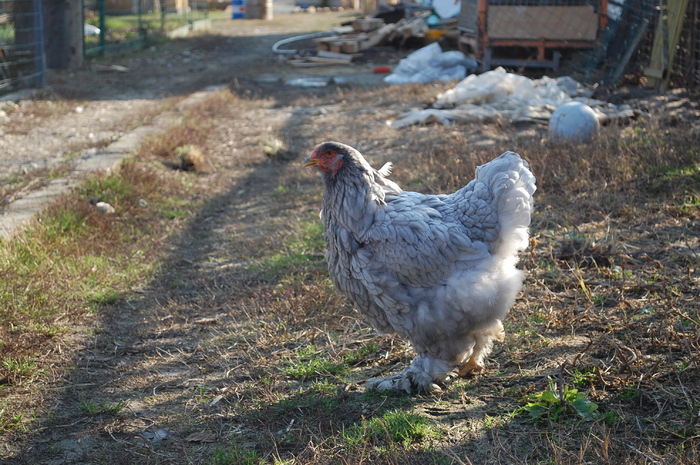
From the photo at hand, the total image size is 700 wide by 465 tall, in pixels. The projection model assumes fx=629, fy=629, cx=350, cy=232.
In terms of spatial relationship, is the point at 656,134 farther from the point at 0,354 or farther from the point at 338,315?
the point at 0,354

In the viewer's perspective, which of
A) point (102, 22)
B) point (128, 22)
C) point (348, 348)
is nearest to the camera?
point (348, 348)

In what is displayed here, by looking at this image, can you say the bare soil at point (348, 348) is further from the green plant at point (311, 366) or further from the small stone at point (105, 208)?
the small stone at point (105, 208)

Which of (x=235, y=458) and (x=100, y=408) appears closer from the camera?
(x=235, y=458)

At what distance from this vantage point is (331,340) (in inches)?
142

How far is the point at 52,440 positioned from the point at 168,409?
1.73 ft

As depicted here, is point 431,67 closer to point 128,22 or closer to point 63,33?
point 63,33

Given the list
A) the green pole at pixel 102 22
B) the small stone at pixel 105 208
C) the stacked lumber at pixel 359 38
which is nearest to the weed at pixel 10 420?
the small stone at pixel 105 208

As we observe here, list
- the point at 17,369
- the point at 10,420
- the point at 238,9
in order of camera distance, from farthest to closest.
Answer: the point at 238,9 → the point at 17,369 → the point at 10,420

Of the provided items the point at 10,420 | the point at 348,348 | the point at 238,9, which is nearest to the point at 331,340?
the point at 348,348

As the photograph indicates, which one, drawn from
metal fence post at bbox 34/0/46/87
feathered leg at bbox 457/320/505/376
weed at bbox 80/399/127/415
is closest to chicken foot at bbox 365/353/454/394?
feathered leg at bbox 457/320/505/376

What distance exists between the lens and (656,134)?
19.5 ft

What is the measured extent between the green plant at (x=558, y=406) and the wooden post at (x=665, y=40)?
7.44 meters

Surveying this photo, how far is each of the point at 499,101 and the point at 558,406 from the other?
668cm

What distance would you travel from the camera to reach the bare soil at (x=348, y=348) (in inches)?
106
